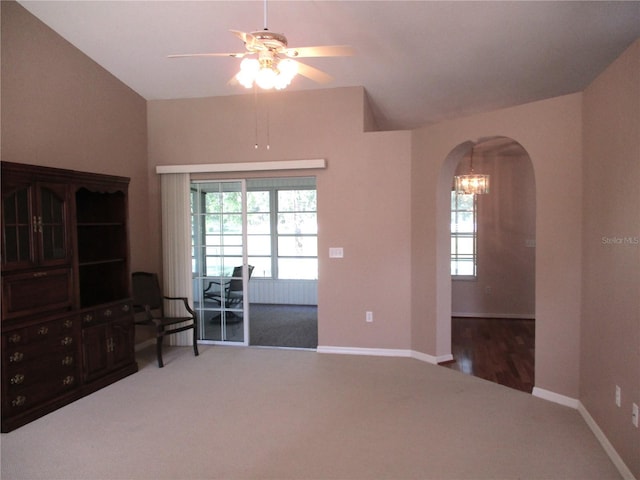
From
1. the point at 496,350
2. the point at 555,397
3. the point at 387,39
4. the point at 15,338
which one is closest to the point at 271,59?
the point at 387,39

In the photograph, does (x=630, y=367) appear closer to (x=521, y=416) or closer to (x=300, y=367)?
(x=521, y=416)

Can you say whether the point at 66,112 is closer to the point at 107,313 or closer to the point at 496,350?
the point at 107,313

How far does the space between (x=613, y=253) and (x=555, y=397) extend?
1.44 m

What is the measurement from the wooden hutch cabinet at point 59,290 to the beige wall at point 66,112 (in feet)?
1.55

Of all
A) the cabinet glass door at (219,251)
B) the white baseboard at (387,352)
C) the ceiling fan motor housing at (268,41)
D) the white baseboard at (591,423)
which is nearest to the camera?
the ceiling fan motor housing at (268,41)

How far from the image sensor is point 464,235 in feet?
22.1

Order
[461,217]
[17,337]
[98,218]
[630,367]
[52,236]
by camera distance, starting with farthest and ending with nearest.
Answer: [461,217]
[98,218]
[52,236]
[17,337]
[630,367]

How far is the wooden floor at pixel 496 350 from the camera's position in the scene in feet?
13.2

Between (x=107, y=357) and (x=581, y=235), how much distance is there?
4.39m

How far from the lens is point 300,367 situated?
435 centimetres

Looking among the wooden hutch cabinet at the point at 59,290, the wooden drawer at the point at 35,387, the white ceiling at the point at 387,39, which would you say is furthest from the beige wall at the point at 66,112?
the wooden drawer at the point at 35,387

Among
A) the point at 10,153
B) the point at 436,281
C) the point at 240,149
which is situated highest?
the point at 240,149

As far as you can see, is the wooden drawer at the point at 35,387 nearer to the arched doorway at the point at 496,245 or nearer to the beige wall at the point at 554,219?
the beige wall at the point at 554,219

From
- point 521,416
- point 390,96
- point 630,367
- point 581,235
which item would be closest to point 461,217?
point 390,96
